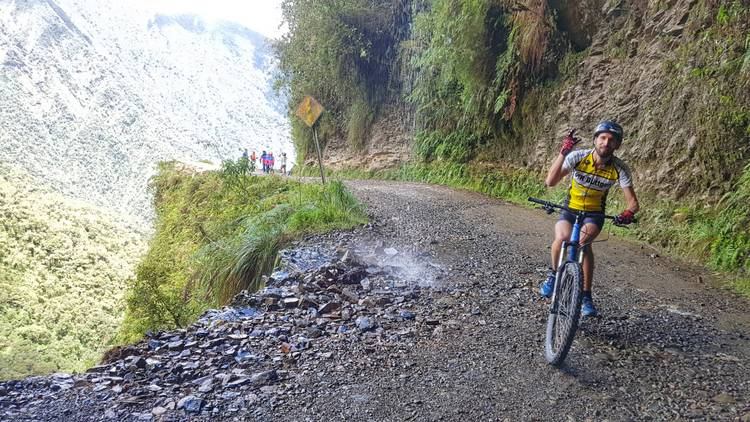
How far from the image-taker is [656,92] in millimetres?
8305

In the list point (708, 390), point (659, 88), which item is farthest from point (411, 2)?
point (708, 390)

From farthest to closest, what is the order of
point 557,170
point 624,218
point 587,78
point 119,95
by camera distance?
1. point 119,95
2. point 587,78
3. point 557,170
4. point 624,218

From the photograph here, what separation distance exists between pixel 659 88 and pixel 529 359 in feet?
22.8

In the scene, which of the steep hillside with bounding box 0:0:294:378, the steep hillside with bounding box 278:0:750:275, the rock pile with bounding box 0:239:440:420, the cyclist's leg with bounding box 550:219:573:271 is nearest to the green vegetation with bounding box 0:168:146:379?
the steep hillside with bounding box 0:0:294:378

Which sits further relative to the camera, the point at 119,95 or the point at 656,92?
the point at 119,95

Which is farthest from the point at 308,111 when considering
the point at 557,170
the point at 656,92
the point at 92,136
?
the point at 92,136

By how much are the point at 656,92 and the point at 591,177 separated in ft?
19.3

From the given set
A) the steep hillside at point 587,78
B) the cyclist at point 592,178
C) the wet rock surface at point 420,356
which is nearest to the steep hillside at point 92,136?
the steep hillside at point 587,78

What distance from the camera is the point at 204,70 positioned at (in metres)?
119

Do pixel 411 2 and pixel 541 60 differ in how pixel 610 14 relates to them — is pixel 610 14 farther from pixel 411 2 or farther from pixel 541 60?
pixel 411 2

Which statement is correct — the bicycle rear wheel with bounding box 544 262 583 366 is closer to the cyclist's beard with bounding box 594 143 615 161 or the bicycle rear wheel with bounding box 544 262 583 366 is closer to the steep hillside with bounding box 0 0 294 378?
the cyclist's beard with bounding box 594 143 615 161

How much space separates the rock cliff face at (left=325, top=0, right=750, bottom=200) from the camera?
21.8 feet

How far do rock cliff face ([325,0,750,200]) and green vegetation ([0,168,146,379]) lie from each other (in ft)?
54.5

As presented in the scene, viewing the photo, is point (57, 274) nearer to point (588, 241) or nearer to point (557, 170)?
point (557, 170)
